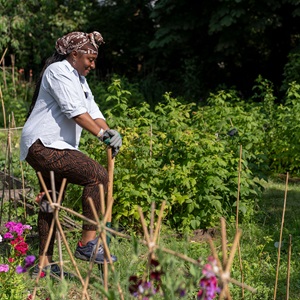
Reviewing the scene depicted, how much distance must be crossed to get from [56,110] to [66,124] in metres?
0.11

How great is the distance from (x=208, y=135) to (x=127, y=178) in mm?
846

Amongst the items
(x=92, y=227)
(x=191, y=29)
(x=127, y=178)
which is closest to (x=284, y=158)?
(x=127, y=178)

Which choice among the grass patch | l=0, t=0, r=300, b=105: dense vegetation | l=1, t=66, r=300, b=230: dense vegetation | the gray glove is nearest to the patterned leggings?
the gray glove

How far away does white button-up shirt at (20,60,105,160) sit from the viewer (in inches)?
161

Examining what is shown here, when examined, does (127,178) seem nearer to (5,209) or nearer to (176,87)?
(5,209)

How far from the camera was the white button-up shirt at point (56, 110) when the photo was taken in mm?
4082

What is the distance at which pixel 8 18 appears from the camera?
1393 centimetres

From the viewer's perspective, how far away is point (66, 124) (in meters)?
4.22

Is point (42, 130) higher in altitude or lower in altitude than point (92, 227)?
higher

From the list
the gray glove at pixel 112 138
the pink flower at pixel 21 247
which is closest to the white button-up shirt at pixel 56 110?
the gray glove at pixel 112 138

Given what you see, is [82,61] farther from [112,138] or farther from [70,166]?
[70,166]

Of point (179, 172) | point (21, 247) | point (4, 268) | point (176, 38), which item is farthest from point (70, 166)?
point (176, 38)

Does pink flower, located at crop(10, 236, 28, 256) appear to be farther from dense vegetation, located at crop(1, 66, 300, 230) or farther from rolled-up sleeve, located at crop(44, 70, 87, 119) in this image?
dense vegetation, located at crop(1, 66, 300, 230)

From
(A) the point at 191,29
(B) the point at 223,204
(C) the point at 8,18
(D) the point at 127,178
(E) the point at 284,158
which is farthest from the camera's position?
(C) the point at 8,18
